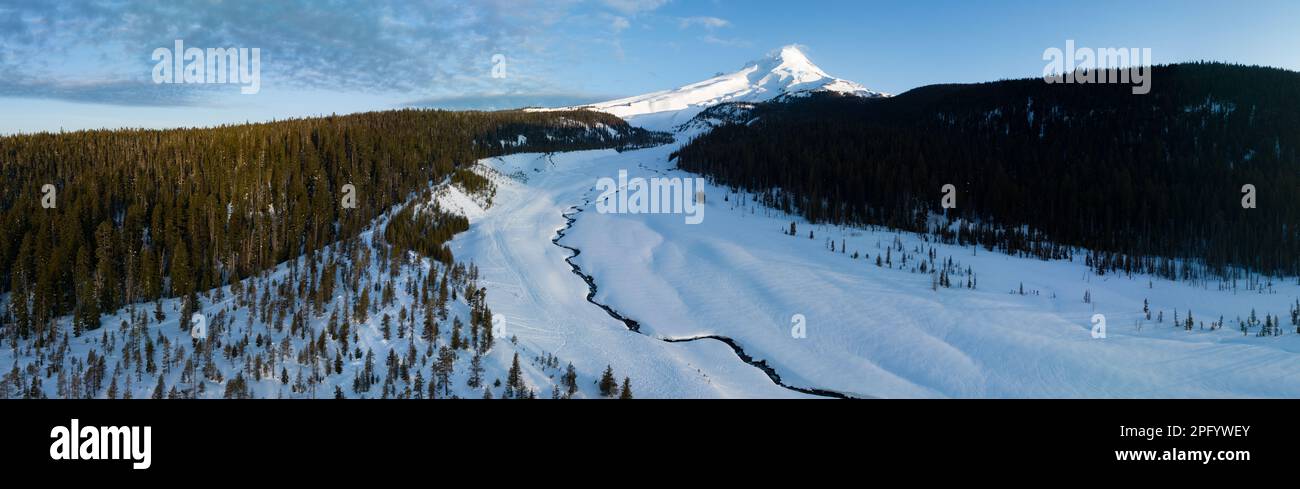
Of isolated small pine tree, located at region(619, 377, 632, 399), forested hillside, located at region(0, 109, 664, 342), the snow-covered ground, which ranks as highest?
forested hillside, located at region(0, 109, 664, 342)

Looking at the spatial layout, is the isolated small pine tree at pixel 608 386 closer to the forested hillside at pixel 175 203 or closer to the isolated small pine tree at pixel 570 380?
the isolated small pine tree at pixel 570 380

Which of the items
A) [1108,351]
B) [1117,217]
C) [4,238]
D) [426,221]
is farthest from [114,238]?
[1117,217]

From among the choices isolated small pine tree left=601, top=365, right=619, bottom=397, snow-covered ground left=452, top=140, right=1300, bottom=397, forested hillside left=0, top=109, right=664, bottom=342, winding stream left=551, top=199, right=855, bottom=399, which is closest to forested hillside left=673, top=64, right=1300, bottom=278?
snow-covered ground left=452, top=140, right=1300, bottom=397

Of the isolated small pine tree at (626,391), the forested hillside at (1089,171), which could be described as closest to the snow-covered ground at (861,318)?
the isolated small pine tree at (626,391)

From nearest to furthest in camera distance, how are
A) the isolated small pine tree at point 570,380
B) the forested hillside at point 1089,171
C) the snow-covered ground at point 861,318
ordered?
1. the isolated small pine tree at point 570,380
2. the snow-covered ground at point 861,318
3. the forested hillside at point 1089,171

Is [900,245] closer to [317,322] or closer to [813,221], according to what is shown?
[813,221]

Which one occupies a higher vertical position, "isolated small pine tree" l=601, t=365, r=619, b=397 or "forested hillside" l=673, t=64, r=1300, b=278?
"forested hillside" l=673, t=64, r=1300, b=278

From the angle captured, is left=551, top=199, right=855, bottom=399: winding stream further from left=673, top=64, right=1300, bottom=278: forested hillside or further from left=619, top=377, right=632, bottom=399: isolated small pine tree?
left=673, top=64, right=1300, bottom=278: forested hillside

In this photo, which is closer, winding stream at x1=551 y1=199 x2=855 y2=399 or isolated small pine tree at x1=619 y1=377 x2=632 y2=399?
isolated small pine tree at x1=619 y1=377 x2=632 y2=399
